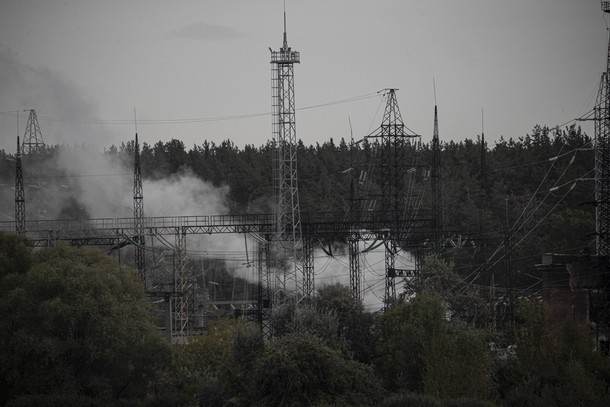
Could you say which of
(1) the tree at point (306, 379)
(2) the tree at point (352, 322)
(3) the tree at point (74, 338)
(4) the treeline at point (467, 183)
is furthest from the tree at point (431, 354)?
(4) the treeline at point (467, 183)

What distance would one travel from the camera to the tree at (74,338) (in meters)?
46.5

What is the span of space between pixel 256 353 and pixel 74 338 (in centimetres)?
1124

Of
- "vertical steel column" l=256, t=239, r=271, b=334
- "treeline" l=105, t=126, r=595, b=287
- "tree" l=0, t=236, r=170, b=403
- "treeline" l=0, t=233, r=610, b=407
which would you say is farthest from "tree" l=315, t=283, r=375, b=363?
"treeline" l=105, t=126, r=595, b=287

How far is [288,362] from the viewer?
38656mm

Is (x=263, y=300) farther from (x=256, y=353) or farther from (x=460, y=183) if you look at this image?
(x=460, y=183)

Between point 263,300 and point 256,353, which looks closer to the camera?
point 256,353

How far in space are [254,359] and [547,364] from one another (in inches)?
486

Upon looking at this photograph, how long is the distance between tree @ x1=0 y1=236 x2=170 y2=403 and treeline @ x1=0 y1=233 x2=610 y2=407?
0.06 m

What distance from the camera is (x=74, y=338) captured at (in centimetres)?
4834

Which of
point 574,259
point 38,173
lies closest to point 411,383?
point 574,259

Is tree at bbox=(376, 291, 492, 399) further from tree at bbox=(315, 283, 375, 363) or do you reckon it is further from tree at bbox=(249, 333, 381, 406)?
tree at bbox=(249, 333, 381, 406)

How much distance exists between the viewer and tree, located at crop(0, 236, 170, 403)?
4647cm

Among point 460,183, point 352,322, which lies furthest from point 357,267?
point 460,183

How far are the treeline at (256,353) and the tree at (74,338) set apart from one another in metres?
0.06
